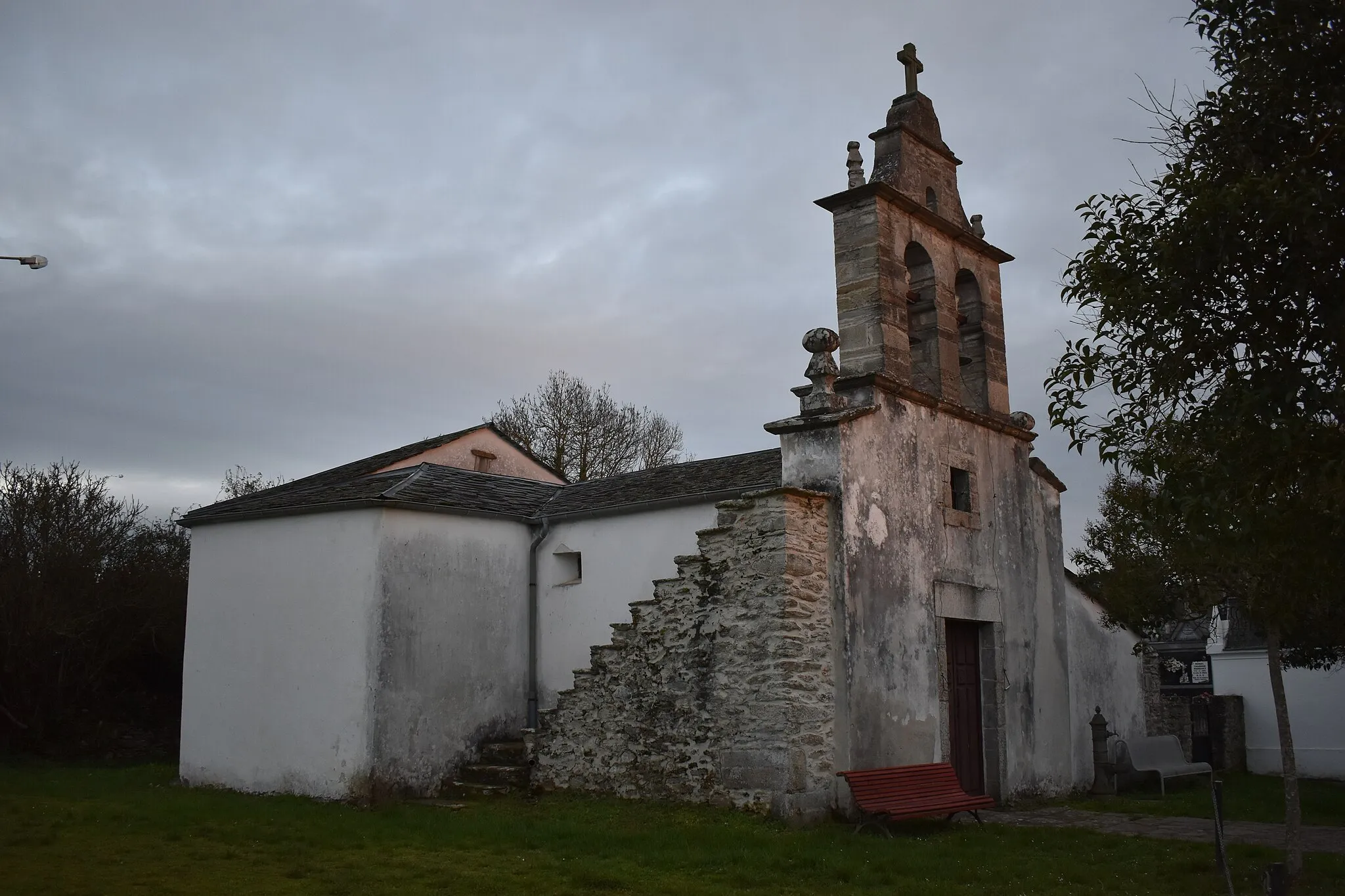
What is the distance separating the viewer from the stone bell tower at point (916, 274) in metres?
12.7

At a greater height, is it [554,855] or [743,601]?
[743,601]

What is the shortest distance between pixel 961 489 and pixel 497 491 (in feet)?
22.4

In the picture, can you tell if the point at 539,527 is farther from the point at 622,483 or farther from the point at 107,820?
the point at 107,820

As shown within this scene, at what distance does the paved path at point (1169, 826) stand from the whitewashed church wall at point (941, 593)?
3.05 feet

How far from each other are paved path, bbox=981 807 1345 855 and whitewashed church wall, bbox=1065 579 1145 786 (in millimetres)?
2567

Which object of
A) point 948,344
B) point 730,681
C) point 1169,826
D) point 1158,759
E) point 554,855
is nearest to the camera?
point 554,855

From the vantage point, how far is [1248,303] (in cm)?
738

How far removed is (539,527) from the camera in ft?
51.5

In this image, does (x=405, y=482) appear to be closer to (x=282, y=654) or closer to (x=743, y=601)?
(x=282, y=654)

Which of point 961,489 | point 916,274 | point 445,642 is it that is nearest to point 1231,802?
point 961,489

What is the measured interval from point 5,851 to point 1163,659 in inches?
1255

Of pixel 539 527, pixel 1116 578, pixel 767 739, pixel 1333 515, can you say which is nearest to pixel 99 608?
pixel 539 527

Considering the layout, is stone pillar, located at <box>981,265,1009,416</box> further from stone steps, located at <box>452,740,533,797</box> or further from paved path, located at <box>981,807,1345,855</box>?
stone steps, located at <box>452,740,533,797</box>

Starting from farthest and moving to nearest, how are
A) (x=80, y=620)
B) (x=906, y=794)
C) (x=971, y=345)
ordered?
(x=80, y=620)
(x=971, y=345)
(x=906, y=794)
